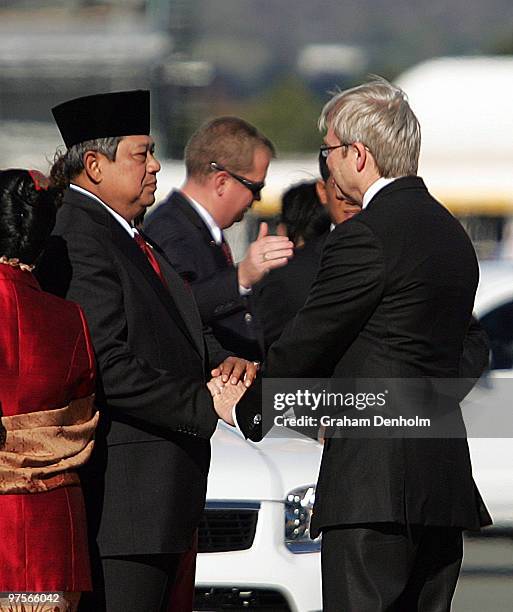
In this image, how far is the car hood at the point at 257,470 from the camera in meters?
5.58

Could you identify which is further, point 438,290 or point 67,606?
point 438,290

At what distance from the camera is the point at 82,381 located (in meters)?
3.60

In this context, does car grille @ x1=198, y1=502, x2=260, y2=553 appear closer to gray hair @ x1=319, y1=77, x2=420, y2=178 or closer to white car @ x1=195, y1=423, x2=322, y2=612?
white car @ x1=195, y1=423, x2=322, y2=612

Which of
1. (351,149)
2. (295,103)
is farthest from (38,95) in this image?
(351,149)

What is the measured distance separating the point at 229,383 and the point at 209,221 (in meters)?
1.66

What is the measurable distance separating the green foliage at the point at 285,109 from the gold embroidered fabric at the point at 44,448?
6210 centimetres

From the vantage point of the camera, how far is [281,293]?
19.5ft

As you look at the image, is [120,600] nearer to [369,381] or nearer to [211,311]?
[369,381]

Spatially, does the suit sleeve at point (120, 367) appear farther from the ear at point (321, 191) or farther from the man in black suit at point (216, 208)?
the ear at point (321, 191)

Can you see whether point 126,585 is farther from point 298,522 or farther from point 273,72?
point 273,72

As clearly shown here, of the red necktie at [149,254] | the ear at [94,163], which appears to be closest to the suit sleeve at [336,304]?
the red necktie at [149,254]

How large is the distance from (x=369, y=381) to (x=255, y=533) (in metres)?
1.98

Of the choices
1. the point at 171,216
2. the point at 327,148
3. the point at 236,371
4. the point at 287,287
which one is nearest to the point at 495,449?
the point at 287,287

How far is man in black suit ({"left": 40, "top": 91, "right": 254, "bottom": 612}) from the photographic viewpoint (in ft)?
12.7
